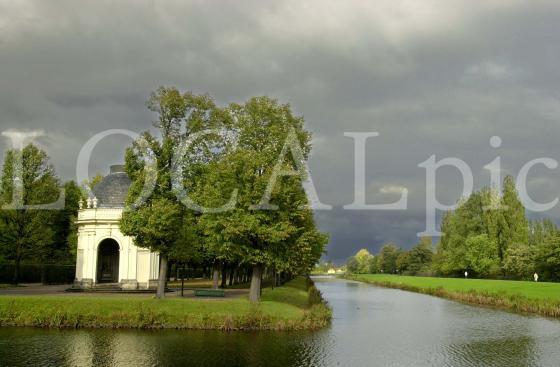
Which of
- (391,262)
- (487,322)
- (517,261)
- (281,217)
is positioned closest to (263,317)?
(281,217)

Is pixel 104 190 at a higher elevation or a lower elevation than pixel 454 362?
higher

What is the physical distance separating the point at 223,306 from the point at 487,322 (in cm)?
2162

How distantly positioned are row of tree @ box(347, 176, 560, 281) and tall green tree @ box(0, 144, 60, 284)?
2544 inches

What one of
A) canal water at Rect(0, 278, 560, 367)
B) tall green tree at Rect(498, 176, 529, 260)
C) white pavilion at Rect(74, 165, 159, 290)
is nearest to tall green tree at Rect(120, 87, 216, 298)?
canal water at Rect(0, 278, 560, 367)

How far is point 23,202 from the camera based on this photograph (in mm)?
57938

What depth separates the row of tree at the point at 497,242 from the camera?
245ft

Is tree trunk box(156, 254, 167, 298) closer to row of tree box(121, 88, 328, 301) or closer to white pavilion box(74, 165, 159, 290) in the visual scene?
row of tree box(121, 88, 328, 301)

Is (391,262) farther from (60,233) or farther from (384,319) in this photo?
(384,319)

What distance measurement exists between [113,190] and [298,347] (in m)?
36.1

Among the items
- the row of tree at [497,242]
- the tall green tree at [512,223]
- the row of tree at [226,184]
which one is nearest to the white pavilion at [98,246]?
the row of tree at [226,184]

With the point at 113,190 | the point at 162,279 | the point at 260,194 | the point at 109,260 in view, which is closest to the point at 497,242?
the point at 109,260

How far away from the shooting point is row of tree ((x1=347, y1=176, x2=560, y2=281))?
245 feet

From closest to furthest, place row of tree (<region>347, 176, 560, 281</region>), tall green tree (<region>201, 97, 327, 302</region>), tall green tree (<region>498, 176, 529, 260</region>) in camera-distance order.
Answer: tall green tree (<region>201, 97, 327, 302</region>) → row of tree (<region>347, 176, 560, 281</region>) → tall green tree (<region>498, 176, 529, 260</region>)

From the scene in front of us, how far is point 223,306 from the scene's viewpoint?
34562 millimetres
